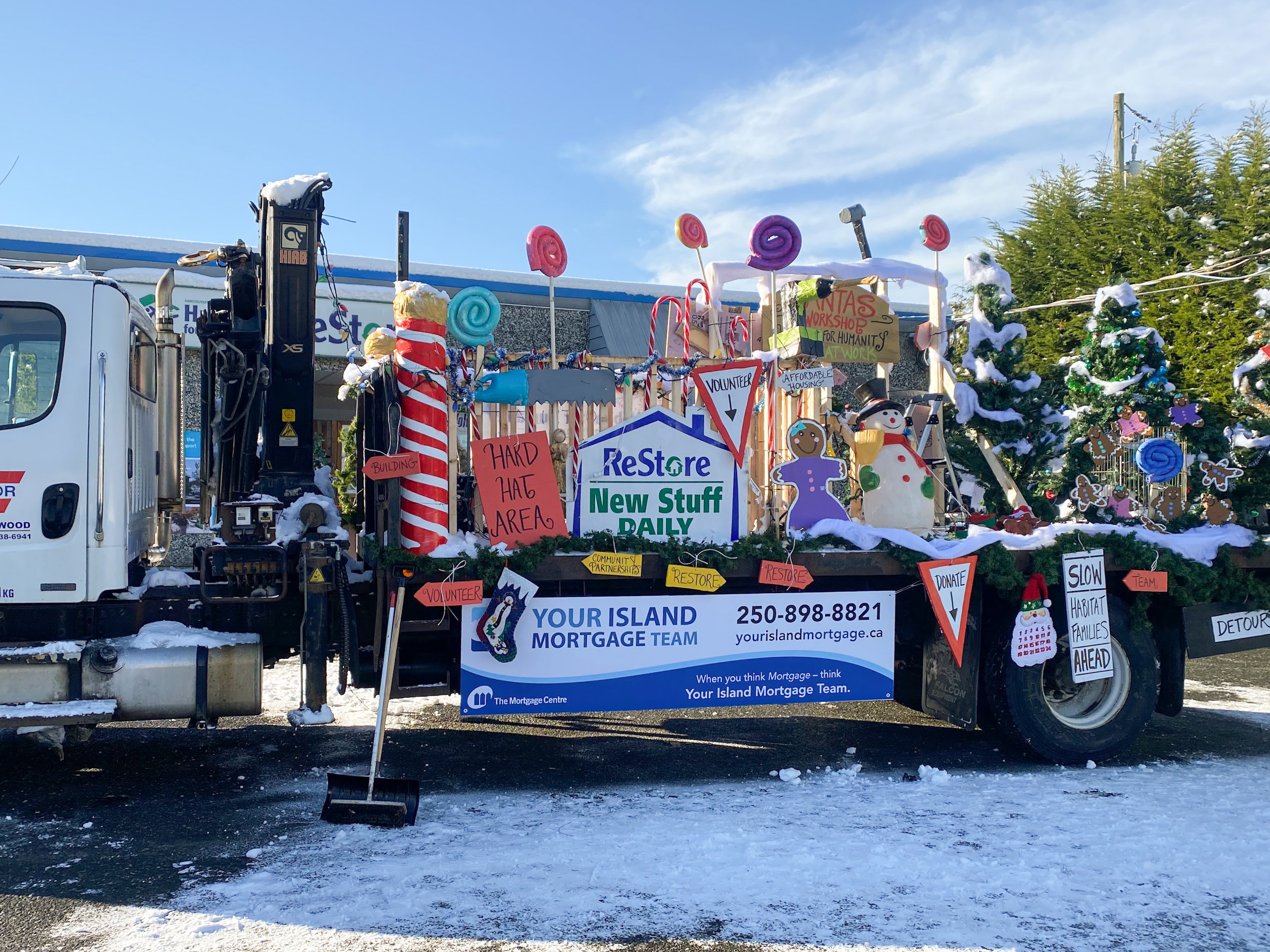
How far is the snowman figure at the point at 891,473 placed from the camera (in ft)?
22.3

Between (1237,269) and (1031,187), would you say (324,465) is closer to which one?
(1237,269)

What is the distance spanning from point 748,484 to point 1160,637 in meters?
2.99

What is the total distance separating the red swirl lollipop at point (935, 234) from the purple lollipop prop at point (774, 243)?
133cm

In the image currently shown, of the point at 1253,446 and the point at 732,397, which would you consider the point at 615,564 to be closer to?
the point at 732,397

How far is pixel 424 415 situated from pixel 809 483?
7.69 feet

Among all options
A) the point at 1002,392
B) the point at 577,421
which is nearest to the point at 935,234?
the point at 1002,392

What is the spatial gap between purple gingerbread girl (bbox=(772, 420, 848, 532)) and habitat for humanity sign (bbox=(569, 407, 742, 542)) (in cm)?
36

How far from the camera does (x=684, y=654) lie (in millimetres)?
5555

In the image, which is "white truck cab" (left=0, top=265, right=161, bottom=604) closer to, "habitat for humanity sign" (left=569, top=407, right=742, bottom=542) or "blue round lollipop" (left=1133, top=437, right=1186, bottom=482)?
"habitat for humanity sign" (left=569, top=407, right=742, bottom=542)

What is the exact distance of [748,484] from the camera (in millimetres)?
5887

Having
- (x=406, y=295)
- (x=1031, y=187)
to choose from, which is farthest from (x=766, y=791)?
(x=1031, y=187)

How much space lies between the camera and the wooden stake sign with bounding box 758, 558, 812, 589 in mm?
5559

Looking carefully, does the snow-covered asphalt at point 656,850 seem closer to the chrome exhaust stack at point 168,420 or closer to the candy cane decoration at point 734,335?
the chrome exhaust stack at point 168,420

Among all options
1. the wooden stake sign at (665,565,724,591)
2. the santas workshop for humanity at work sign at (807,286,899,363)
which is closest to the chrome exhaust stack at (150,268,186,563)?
the wooden stake sign at (665,565,724,591)
